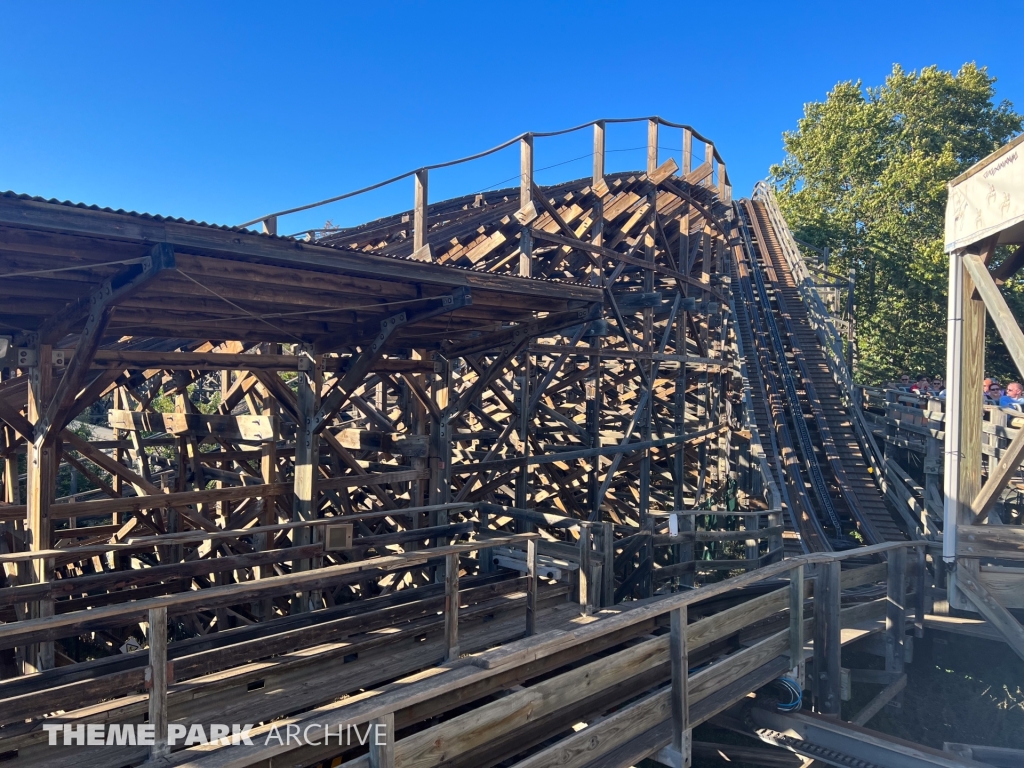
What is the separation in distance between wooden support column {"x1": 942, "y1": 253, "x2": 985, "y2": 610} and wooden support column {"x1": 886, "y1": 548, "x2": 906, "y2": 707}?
2134 mm

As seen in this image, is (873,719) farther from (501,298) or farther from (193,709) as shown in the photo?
(193,709)

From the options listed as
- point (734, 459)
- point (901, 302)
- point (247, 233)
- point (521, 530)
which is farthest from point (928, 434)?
point (901, 302)

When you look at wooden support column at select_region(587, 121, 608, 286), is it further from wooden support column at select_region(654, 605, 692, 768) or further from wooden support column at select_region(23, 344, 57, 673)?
wooden support column at select_region(23, 344, 57, 673)

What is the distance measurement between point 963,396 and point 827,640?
2.34 meters

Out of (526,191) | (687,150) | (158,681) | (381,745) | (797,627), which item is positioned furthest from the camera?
(687,150)

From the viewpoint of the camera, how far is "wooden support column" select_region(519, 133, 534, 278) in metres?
7.73

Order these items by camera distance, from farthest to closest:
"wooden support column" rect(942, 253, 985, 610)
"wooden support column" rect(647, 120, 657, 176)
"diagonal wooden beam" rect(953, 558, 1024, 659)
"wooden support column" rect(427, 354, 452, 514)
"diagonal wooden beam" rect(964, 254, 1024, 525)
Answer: "wooden support column" rect(647, 120, 657, 176) → "wooden support column" rect(427, 354, 452, 514) → "diagonal wooden beam" rect(953, 558, 1024, 659) → "wooden support column" rect(942, 253, 985, 610) → "diagonal wooden beam" rect(964, 254, 1024, 525)

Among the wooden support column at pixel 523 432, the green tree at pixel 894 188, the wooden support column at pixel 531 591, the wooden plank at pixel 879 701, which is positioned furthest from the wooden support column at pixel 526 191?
the green tree at pixel 894 188

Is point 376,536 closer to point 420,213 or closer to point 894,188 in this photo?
point 420,213

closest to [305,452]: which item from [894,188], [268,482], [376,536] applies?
[268,482]

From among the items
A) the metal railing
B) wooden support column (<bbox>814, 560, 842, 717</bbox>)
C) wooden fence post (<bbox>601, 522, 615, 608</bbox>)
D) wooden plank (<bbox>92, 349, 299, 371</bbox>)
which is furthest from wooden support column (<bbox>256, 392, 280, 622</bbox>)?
the metal railing

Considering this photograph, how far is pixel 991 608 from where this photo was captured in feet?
13.9

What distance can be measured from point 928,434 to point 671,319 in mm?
4464

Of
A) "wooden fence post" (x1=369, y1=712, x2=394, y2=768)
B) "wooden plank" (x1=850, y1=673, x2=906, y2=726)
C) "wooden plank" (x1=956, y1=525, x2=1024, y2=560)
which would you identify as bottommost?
"wooden plank" (x1=850, y1=673, x2=906, y2=726)
